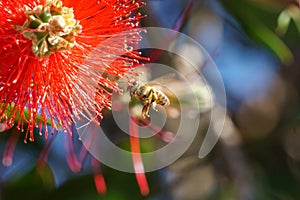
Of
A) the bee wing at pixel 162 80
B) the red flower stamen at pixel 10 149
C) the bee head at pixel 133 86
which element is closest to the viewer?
the bee head at pixel 133 86

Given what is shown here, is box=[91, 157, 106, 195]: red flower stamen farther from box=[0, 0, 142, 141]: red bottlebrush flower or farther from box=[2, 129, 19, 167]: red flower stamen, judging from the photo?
box=[0, 0, 142, 141]: red bottlebrush flower

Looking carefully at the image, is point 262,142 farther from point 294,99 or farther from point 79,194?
point 79,194

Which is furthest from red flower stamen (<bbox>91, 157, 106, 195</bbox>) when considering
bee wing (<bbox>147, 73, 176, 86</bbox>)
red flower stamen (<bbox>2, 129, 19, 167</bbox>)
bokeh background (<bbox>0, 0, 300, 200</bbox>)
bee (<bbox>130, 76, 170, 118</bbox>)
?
bee (<bbox>130, 76, 170, 118</bbox>)

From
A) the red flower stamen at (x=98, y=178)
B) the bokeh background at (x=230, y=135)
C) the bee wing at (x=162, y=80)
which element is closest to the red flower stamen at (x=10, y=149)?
the bokeh background at (x=230, y=135)

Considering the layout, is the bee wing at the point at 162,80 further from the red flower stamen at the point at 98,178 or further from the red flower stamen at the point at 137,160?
the red flower stamen at the point at 98,178

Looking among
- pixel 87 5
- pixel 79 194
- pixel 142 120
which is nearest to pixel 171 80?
pixel 142 120

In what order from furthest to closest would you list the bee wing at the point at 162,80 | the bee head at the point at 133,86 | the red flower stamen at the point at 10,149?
the red flower stamen at the point at 10,149 < the bee wing at the point at 162,80 < the bee head at the point at 133,86
